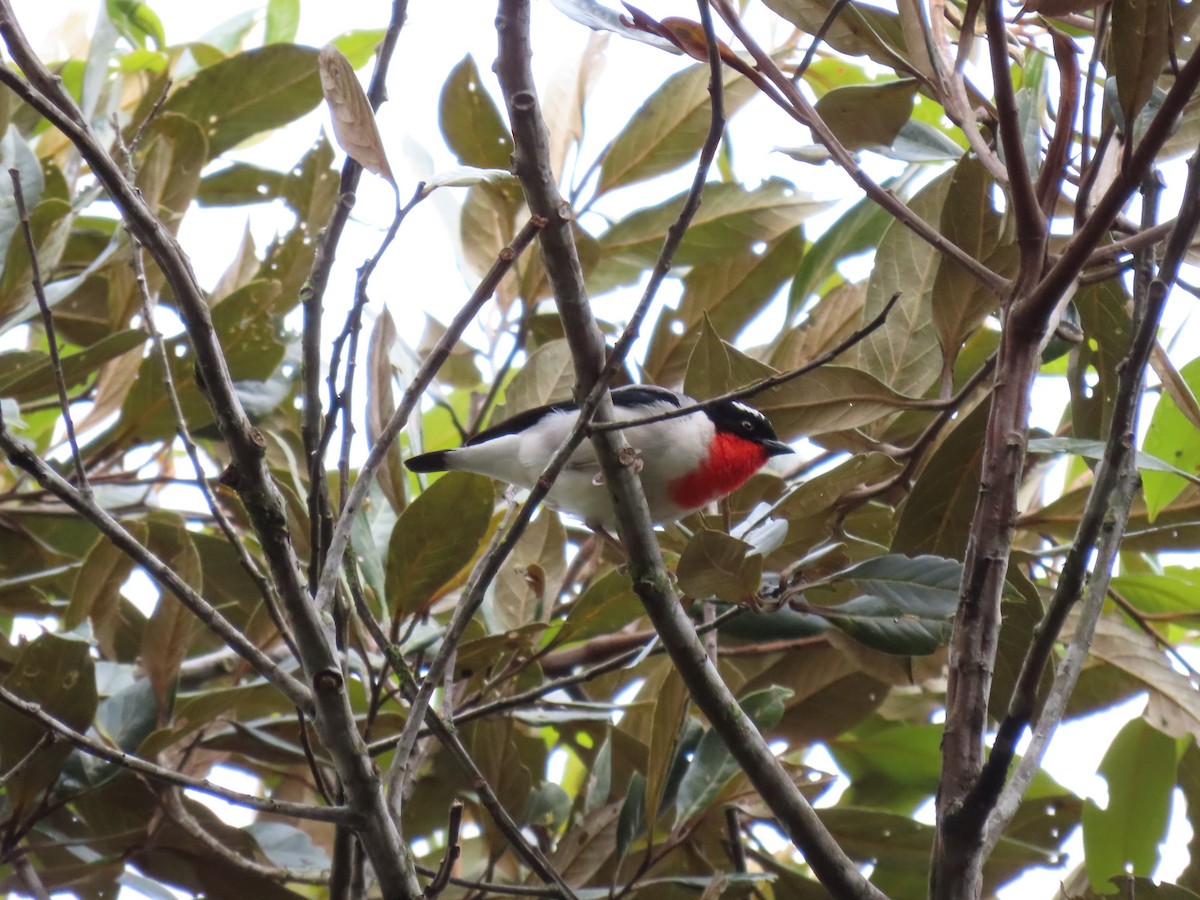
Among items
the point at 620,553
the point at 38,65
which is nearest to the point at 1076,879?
the point at 620,553

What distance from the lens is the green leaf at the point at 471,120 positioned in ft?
11.7

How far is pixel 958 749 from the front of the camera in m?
1.76

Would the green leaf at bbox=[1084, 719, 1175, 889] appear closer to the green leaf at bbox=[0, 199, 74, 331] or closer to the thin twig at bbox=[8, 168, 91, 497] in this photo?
the thin twig at bbox=[8, 168, 91, 497]

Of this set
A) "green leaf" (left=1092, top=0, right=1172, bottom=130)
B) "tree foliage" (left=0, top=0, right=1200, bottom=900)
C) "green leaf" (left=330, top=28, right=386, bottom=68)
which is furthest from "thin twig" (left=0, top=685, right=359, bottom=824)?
"green leaf" (left=330, top=28, right=386, bottom=68)

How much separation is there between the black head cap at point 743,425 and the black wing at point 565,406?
0.63 ft

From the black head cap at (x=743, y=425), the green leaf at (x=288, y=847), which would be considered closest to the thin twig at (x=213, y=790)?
the green leaf at (x=288, y=847)

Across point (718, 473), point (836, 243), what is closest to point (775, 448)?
point (718, 473)

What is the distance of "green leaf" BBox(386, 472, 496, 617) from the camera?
2.51m

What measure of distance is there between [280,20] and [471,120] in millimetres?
1371

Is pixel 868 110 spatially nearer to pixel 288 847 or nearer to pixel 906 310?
pixel 906 310

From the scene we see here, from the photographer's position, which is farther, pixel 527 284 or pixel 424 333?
pixel 424 333

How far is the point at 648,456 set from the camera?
3.74 m

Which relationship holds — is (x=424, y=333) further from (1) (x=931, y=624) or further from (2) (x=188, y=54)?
(1) (x=931, y=624)

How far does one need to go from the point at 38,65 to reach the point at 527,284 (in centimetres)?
216
